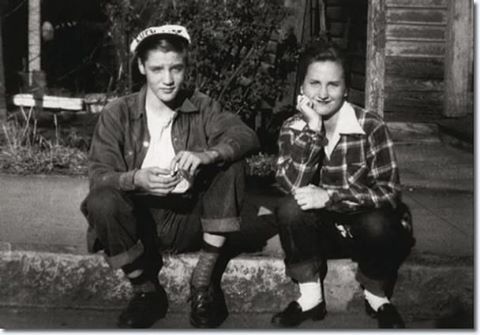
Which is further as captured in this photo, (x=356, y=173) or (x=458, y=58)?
(x=458, y=58)

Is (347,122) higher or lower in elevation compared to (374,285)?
higher

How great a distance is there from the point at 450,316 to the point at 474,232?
483 mm

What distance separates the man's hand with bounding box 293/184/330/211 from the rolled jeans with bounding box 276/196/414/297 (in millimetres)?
69

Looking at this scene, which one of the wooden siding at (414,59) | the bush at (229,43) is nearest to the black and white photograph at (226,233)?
the bush at (229,43)

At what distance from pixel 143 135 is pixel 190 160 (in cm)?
37

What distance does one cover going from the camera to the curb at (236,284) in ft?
A: 12.1

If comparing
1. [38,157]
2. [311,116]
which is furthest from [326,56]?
[38,157]

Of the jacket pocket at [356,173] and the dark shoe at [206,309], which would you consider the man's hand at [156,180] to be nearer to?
the dark shoe at [206,309]

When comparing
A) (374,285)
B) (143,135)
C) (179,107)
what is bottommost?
(374,285)

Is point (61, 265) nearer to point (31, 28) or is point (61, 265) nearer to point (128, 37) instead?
point (128, 37)

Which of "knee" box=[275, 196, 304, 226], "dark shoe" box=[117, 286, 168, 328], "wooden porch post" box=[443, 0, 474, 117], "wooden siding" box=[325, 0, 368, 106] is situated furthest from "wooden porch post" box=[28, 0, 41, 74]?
"knee" box=[275, 196, 304, 226]

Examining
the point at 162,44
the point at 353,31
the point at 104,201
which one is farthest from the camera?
the point at 353,31

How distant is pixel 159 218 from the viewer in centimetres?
362

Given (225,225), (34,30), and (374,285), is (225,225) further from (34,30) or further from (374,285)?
(34,30)
